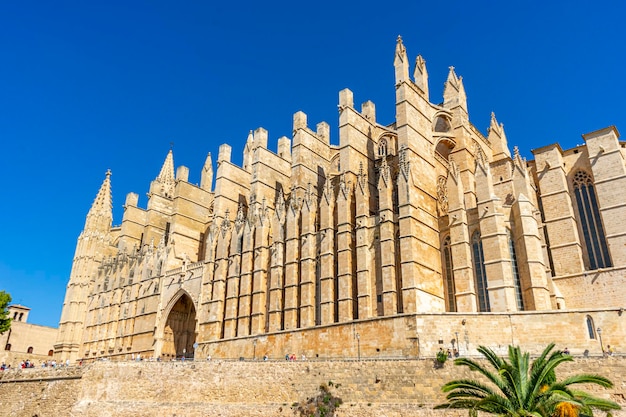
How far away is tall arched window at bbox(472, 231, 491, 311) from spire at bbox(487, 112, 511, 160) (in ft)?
34.7

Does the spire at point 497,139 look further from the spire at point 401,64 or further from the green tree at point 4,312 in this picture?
the green tree at point 4,312

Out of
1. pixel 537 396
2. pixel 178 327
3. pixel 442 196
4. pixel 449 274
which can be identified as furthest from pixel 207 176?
pixel 537 396

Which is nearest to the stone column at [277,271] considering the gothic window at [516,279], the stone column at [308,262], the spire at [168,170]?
the stone column at [308,262]

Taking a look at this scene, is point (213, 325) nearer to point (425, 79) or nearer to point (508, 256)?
point (508, 256)

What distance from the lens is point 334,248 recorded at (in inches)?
1025

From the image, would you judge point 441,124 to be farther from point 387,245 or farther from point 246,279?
point 246,279

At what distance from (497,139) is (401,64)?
9.76 m

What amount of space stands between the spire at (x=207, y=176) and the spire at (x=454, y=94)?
63.3ft

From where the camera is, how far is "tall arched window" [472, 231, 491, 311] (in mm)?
22841

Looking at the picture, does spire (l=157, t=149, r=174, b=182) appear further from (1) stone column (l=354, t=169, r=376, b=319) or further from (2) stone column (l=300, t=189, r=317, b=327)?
(1) stone column (l=354, t=169, r=376, b=319)

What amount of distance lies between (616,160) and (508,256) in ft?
23.9

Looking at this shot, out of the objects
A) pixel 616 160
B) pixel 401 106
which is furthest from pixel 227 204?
pixel 616 160

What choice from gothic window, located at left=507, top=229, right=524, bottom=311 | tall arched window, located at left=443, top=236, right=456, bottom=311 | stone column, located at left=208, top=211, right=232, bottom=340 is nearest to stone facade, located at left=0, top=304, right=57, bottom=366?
stone column, located at left=208, top=211, right=232, bottom=340

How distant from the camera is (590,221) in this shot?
2517cm
